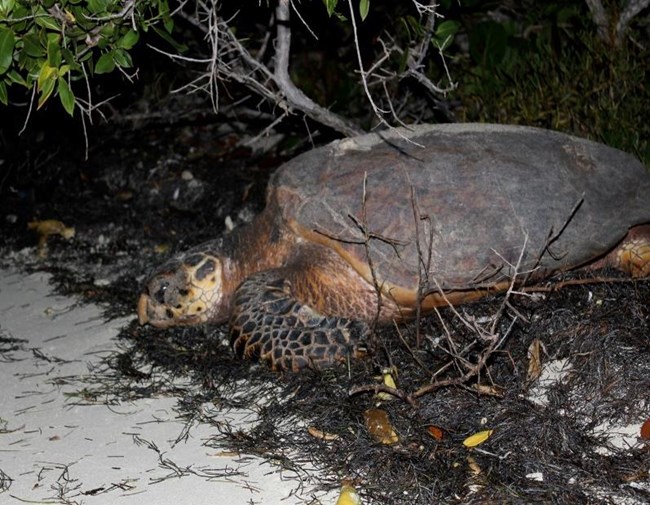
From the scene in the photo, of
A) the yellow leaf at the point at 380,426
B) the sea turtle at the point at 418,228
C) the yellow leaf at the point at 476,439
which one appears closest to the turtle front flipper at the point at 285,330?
the sea turtle at the point at 418,228

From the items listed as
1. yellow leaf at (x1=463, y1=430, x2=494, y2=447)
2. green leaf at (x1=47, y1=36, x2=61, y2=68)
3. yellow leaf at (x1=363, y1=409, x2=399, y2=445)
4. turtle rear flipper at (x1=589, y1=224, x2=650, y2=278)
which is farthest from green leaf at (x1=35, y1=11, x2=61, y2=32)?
turtle rear flipper at (x1=589, y1=224, x2=650, y2=278)

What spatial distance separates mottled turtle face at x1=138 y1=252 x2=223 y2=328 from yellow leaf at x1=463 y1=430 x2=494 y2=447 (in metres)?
1.74

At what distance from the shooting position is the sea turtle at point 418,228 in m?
3.45

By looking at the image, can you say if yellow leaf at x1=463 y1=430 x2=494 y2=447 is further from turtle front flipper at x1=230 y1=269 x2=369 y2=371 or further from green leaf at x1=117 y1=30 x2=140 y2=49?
green leaf at x1=117 y1=30 x2=140 y2=49

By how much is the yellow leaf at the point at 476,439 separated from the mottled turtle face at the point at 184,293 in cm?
174

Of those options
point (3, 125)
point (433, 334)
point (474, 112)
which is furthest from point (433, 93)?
point (3, 125)

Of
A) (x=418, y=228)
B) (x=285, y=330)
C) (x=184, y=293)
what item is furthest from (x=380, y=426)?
(x=184, y=293)

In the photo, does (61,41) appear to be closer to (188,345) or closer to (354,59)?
(188,345)

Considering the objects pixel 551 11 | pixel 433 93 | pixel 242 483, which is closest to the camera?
pixel 242 483

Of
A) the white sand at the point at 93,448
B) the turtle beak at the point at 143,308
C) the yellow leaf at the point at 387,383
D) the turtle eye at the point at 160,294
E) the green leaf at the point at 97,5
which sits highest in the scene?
the green leaf at the point at 97,5

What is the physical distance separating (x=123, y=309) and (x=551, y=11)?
3.92m

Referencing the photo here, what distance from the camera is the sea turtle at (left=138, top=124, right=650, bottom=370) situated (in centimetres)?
345

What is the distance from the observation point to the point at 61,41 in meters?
2.87

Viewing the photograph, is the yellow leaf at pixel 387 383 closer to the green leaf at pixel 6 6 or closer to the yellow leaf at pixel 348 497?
the yellow leaf at pixel 348 497
